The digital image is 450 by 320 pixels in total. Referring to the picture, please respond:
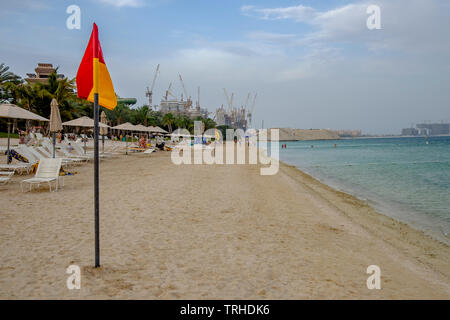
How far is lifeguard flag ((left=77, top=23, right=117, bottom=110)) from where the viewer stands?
3.04 m

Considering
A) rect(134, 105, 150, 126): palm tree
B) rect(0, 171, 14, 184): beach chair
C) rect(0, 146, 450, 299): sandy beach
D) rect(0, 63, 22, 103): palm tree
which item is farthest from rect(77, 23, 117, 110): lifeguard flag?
rect(134, 105, 150, 126): palm tree

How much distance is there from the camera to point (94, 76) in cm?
303

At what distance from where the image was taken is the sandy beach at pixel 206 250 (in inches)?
121

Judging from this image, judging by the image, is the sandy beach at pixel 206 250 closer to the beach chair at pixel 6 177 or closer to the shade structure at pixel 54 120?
the beach chair at pixel 6 177

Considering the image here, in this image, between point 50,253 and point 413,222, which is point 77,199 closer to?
point 50,253

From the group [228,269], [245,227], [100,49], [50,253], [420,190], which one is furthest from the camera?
[420,190]

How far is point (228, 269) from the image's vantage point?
11.6 feet

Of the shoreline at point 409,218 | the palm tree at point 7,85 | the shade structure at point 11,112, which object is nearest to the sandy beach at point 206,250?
the shoreline at point 409,218

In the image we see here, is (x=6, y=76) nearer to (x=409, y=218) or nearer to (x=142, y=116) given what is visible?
(x=142, y=116)

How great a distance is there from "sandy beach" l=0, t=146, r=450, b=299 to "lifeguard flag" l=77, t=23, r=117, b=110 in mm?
1836

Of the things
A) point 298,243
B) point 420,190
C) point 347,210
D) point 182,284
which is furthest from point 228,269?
point 420,190

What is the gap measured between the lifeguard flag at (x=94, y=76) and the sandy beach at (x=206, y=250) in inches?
72.3
